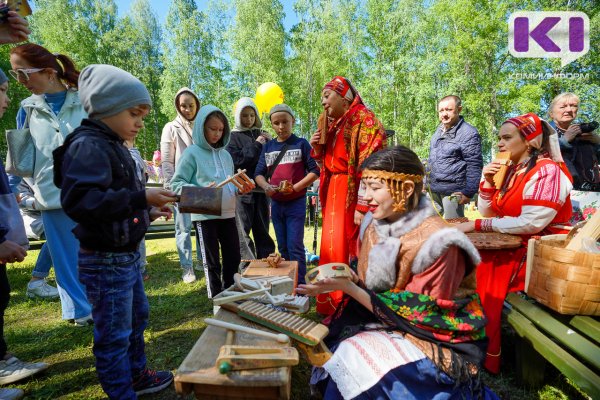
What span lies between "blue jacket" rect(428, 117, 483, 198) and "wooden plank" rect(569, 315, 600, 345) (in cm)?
299

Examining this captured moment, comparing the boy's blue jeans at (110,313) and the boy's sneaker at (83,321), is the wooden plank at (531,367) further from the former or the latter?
the boy's sneaker at (83,321)

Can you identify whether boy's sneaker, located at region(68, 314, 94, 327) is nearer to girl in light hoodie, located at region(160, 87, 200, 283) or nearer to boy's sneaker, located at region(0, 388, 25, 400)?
boy's sneaker, located at region(0, 388, 25, 400)

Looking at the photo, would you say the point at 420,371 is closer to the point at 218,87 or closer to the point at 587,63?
the point at 587,63

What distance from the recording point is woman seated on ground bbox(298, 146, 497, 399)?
1.52m

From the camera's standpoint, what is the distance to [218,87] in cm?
2577

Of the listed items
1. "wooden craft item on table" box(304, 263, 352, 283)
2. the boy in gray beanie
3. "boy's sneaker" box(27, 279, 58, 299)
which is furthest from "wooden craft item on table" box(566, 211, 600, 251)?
"boy's sneaker" box(27, 279, 58, 299)

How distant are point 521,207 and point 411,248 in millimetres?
1253

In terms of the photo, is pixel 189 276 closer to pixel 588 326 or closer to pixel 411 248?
pixel 411 248

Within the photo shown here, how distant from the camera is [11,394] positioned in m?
2.17

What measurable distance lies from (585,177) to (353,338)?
13.4ft

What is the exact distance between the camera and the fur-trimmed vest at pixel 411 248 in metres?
1.58

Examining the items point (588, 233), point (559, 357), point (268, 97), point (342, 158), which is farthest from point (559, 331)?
point (268, 97)

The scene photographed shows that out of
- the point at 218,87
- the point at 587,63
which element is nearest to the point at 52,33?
the point at 218,87

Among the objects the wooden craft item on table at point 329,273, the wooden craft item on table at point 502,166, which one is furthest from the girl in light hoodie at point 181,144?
the wooden craft item on table at point 502,166
